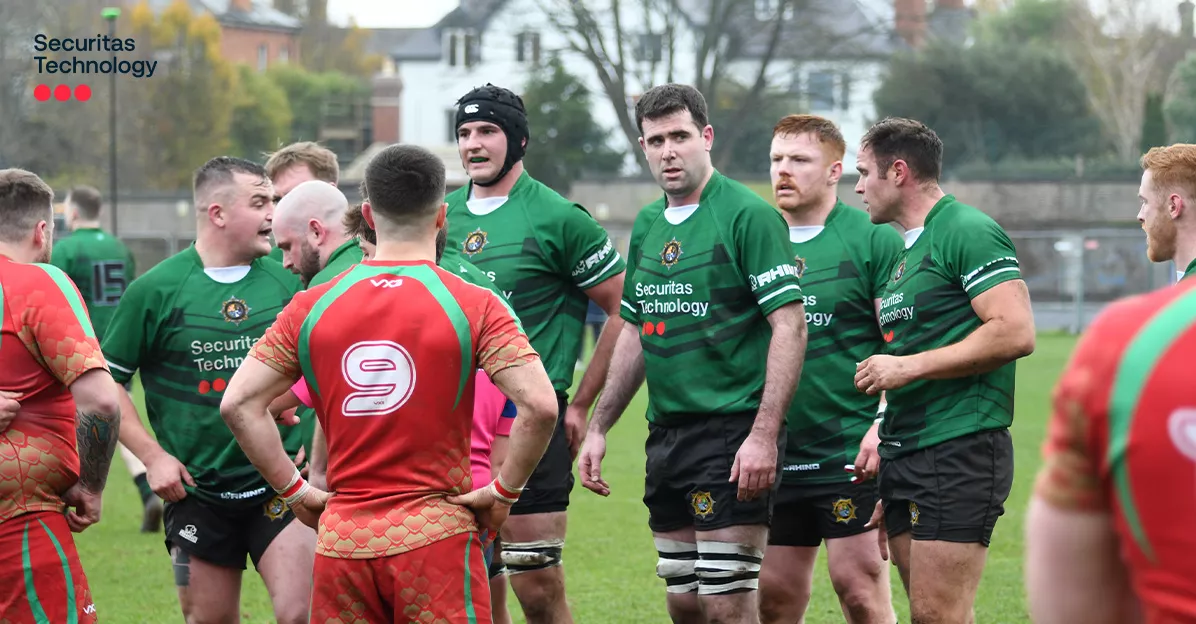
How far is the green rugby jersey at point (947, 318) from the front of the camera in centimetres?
549

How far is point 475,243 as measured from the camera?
6.54 m

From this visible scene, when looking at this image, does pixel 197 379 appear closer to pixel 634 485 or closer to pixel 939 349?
pixel 939 349

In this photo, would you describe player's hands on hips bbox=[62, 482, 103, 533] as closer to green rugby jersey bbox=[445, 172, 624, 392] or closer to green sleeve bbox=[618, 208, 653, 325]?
green rugby jersey bbox=[445, 172, 624, 392]

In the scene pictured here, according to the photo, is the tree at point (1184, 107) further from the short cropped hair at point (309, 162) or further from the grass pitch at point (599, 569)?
the short cropped hair at point (309, 162)

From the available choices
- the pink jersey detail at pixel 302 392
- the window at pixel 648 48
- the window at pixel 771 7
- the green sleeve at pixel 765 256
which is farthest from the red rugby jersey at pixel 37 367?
the window at pixel 771 7

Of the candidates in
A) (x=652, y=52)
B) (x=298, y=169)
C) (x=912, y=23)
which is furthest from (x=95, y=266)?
(x=912, y=23)

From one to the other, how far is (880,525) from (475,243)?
2.25 m

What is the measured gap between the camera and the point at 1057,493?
213 centimetres

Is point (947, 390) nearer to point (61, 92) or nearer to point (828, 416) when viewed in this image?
point (828, 416)

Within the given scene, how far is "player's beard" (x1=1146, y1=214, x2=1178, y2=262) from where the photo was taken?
201 inches

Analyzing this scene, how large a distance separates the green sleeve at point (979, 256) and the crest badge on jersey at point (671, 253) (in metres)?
1.09

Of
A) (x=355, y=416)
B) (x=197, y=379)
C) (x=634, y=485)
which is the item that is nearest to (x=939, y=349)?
(x=355, y=416)

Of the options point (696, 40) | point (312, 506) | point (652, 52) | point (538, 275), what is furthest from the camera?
point (696, 40)

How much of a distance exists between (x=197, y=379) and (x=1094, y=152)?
5625 centimetres
